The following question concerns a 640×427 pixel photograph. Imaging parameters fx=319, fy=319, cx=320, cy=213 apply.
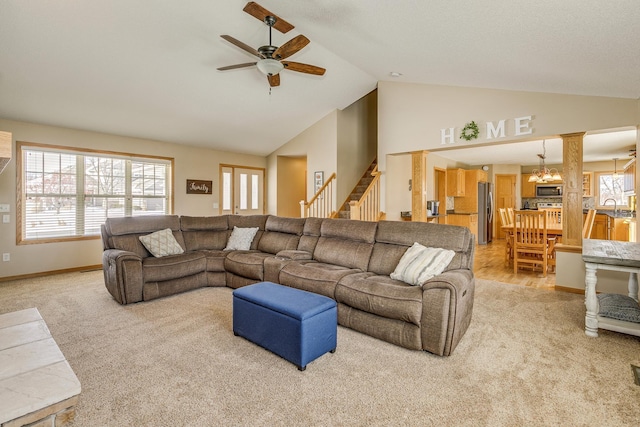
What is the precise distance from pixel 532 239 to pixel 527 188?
17.4 feet

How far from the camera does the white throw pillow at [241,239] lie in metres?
4.79

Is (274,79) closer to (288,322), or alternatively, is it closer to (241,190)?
(288,322)

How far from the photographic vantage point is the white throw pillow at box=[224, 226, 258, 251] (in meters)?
4.79

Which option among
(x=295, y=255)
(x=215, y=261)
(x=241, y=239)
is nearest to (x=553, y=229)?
(x=295, y=255)

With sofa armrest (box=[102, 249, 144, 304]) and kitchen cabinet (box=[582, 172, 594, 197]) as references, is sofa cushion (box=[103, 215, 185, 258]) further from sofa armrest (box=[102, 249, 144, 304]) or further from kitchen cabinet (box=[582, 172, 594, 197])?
kitchen cabinet (box=[582, 172, 594, 197])

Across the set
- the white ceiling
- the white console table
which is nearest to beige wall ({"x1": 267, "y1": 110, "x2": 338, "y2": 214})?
the white ceiling

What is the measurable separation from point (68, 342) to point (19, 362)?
1286 mm

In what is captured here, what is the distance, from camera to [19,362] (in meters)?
1.63

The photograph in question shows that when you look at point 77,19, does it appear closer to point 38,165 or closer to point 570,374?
point 38,165

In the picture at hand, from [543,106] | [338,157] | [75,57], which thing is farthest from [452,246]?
[75,57]

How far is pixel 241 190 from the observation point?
7.59 m

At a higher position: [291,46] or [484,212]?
[291,46]

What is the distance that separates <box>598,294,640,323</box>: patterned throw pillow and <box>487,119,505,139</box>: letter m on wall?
2436 millimetres

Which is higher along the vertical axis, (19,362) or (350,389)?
(19,362)
